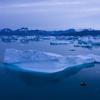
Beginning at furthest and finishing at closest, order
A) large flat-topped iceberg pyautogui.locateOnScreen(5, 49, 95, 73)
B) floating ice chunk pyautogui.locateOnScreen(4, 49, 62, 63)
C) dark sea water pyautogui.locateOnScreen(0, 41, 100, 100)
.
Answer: floating ice chunk pyautogui.locateOnScreen(4, 49, 62, 63)
large flat-topped iceberg pyautogui.locateOnScreen(5, 49, 95, 73)
dark sea water pyautogui.locateOnScreen(0, 41, 100, 100)

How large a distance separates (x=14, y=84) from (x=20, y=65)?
6.39 ft

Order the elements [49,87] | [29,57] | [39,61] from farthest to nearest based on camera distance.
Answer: [29,57] → [39,61] → [49,87]

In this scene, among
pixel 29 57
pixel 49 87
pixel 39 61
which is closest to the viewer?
pixel 49 87

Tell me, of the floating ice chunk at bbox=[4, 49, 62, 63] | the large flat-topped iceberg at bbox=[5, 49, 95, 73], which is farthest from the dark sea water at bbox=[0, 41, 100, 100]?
the floating ice chunk at bbox=[4, 49, 62, 63]

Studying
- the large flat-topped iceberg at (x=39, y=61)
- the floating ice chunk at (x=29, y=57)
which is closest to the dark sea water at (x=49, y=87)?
the large flat-topped iceberg at (x=39, y=61)

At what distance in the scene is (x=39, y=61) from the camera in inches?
376

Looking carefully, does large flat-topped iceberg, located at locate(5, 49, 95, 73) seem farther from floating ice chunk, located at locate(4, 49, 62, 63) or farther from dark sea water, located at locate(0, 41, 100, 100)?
dark sea water, located at locate(0, 41, 100, 100)

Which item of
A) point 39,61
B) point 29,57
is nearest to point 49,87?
point 39,61

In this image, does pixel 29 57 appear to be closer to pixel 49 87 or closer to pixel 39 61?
pixel 39 61

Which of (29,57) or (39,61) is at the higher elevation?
(29,57)

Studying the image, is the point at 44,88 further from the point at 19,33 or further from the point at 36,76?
the point at 19,33

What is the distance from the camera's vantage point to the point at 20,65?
9.42 metres

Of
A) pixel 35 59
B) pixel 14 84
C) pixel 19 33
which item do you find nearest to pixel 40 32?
pixel 19 33

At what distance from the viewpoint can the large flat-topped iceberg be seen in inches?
356
